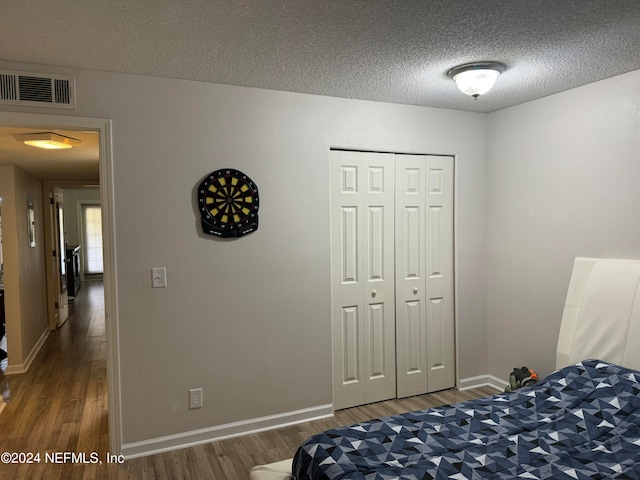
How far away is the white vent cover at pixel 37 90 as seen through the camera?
2.61 meters

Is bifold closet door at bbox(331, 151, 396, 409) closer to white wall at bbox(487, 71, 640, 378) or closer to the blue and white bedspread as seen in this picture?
white wall at bbox(487, 71, 640, 378)

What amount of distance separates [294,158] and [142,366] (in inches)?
67.3

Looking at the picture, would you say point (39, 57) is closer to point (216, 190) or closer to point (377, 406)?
point (216, 190)

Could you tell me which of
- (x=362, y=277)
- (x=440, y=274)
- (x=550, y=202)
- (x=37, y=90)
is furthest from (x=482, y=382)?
(x=37, y=90)

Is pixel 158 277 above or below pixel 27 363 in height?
above

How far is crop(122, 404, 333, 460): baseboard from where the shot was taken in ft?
9.81

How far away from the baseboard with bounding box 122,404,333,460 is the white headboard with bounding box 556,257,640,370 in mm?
1770

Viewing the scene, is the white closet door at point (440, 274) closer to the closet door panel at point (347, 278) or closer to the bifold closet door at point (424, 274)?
the bifold closet door at point (424, 274)

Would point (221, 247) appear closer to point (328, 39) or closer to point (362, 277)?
point (362, 277)

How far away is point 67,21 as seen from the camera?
2102 millimetres

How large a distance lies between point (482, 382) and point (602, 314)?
146 centimetres

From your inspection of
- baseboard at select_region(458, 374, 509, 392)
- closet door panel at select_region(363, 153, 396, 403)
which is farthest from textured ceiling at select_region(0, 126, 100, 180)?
baseboard at select_region(458, 374, 509, 392)

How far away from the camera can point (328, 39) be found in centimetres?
237

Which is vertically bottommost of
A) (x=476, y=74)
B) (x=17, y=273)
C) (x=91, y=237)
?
(x=17, y=273)
